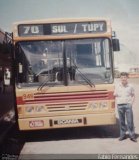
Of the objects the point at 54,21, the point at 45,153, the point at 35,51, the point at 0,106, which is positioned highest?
the point at 54,21

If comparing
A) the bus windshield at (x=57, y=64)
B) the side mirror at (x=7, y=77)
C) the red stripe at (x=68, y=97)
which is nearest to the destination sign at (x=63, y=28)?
the bus windshield at (x=57, y=64)

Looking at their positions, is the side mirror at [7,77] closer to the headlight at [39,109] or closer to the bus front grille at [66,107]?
the headlight at [39,109]

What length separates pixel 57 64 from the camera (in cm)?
992

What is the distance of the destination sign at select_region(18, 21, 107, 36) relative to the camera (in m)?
9.98

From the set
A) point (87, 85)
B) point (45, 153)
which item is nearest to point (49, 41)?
point (87, 85)

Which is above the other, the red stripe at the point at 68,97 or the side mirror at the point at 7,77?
the side mirror at the point at 7,77

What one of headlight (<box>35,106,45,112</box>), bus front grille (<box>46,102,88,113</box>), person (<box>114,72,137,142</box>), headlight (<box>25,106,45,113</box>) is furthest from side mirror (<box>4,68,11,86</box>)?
person (<box>114,72,137,142</box>)

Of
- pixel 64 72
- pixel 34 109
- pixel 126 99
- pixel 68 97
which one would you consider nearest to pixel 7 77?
pixel 34 109

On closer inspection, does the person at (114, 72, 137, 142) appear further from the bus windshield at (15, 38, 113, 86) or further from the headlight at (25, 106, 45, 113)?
the headlight at (25, 106, 45, 113)

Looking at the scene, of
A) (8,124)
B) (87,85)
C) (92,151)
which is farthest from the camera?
(8,124)

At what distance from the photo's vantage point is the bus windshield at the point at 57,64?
984 centimetres

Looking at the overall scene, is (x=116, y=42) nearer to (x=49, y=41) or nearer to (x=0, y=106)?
(x=49, y=41)

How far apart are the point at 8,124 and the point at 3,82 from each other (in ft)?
5.73

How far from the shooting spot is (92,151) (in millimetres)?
8719
